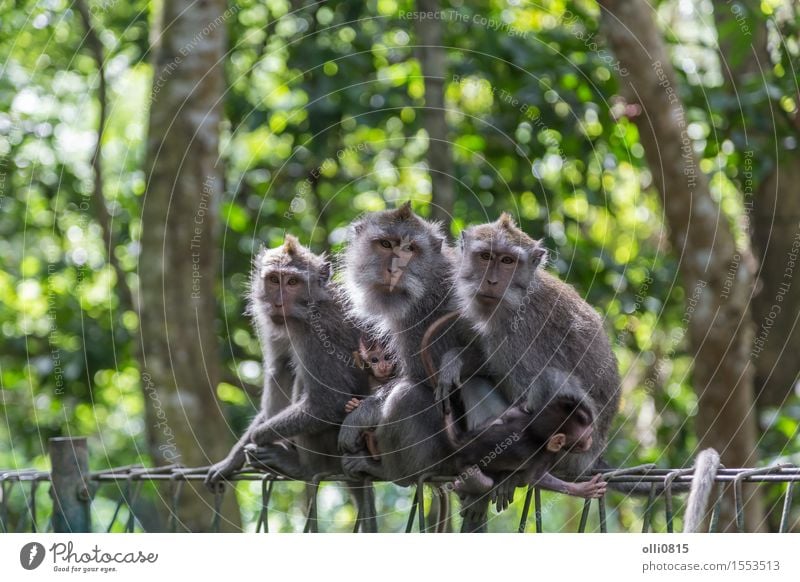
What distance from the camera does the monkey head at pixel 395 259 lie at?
5926 mm

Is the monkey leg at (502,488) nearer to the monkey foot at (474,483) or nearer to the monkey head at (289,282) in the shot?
the monkey foot at (474,483)

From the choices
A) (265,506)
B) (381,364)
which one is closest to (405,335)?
(381,364)

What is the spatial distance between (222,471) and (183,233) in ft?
9.13

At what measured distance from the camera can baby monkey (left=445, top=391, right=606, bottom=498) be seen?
5.42 metres

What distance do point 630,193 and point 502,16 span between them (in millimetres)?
3673

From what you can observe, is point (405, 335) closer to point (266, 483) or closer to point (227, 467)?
point (266, 483)

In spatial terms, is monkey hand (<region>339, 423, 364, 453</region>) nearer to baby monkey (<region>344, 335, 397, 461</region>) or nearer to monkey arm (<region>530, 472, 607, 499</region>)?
baby monkey (<region>344, 335, 397, 461</region>)

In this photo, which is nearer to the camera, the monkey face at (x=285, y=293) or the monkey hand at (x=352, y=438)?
the monkey hand at (x=352, y=438)

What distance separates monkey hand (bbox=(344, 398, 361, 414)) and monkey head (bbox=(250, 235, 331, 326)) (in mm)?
625

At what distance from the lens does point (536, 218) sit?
348 inches

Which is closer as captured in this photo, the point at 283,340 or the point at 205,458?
the point at 283,340

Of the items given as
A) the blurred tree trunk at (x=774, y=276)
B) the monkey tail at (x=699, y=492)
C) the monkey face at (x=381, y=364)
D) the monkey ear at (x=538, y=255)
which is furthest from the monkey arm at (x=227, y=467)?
the blurred tree trunk at (x=774, y=276)
